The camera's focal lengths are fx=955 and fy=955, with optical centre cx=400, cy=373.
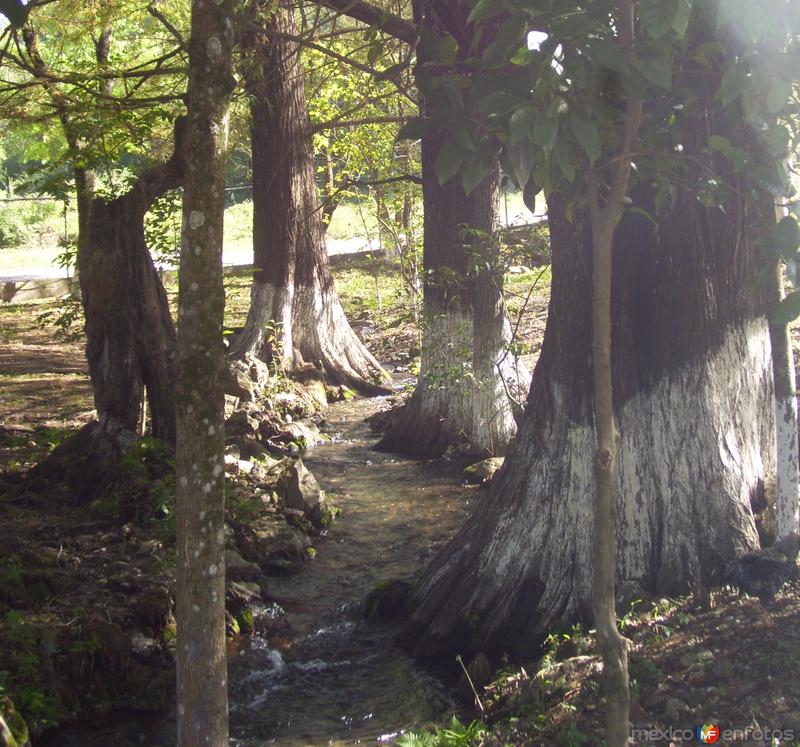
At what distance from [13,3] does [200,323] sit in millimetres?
1292

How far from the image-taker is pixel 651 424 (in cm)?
488

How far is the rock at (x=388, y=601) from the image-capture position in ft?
19.9

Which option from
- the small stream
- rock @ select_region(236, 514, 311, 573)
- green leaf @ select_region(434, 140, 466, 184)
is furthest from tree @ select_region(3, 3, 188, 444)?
green leaf @ select_region(434, 140, 466, 184)

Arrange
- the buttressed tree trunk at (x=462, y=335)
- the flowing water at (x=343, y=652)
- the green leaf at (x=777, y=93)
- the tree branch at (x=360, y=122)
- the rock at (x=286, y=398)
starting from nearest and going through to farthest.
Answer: the green leaf at (x=777, y=93), the flowing water at (x=343, y=652), the tree branch at (x=360, y=122), the buttressed tree trunk at (x=462, y=335), the rock at (x=286, y=398)

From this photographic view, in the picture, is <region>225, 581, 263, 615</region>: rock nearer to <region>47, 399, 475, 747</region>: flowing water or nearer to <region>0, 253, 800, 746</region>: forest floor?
<region>47, 399, 475, 747</region>: flowing water

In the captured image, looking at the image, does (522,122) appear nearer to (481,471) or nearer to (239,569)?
(239,569)

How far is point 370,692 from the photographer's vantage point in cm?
518

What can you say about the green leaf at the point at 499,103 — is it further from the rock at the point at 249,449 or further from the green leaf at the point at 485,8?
the rock at the point at 249,449

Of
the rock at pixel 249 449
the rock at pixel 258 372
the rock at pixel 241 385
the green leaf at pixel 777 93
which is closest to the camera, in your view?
the green leaf at pixel 777 93

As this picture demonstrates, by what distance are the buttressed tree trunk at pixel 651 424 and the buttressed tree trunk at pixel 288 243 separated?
26.0ft

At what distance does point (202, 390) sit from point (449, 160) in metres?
1.16

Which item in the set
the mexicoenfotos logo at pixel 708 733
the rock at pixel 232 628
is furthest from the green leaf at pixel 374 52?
the mexicoenfotos logo at pixel 708 733

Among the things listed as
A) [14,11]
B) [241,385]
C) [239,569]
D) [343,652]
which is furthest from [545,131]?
[241,385]

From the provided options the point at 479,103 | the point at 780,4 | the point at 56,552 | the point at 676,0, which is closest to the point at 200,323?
the point at 479,103
